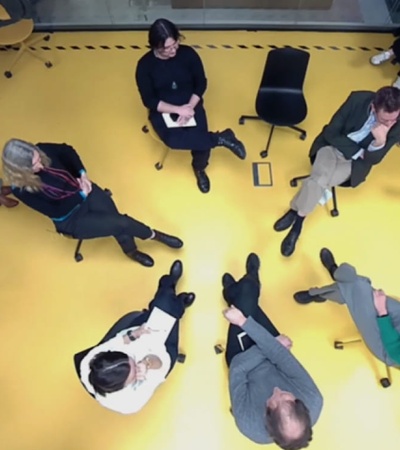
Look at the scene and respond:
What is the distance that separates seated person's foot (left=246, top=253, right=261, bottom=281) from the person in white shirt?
0.59 m

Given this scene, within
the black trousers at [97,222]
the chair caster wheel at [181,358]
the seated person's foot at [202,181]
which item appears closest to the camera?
the black trousers at [97,222]

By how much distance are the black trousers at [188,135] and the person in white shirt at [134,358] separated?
1072mm

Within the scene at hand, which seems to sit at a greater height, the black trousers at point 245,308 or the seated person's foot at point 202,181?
the seated person's foot at point 202,181

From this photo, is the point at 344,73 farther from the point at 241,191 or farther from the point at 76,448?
the point at 76,448

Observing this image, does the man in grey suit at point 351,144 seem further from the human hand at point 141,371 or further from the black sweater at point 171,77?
the human hand at point 141,371

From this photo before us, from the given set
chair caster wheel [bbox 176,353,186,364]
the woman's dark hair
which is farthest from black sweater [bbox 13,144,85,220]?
chair caster wheel [bbox 176,353,186,364]

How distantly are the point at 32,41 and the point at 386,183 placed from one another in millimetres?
3533

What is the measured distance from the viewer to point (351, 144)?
11.5 feet

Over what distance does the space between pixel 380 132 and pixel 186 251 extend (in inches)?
65.1

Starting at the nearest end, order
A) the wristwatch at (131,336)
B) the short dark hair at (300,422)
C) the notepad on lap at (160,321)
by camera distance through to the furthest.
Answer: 1. the short dark hair at (300,422)
2. the wristwatch at (131,336)
3. the notepad on lap at (160,321)

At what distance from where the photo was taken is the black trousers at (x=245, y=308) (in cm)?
316

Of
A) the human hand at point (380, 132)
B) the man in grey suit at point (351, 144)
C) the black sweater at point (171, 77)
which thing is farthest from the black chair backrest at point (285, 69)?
the human hand at point (380, 132)

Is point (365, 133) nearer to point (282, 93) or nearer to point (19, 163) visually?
point (282, 93)

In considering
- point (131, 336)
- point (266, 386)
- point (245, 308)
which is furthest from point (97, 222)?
point (266, 386)
